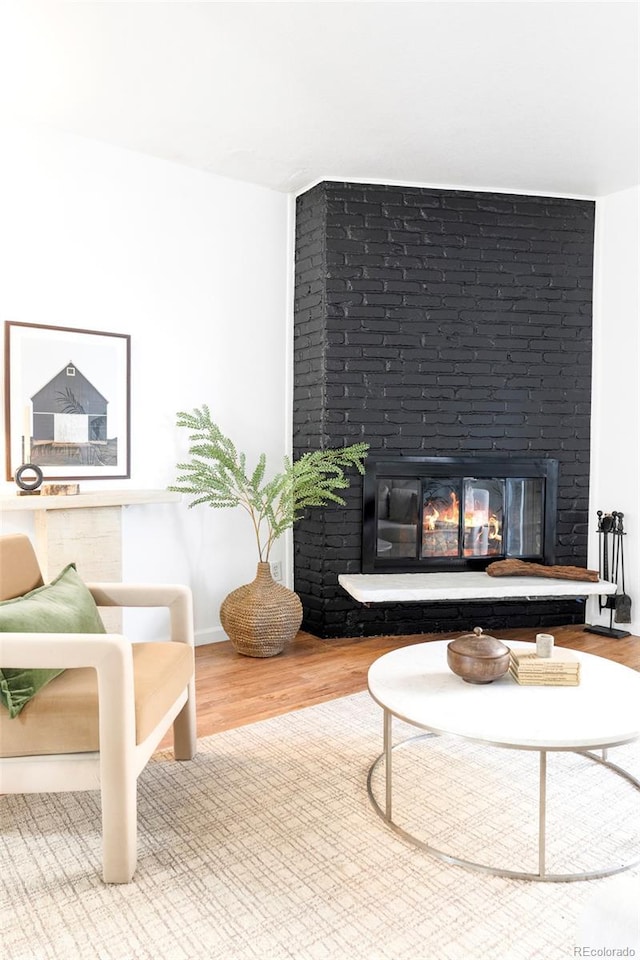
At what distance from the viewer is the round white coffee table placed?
5.78 ft

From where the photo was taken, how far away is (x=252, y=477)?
3.89 meters

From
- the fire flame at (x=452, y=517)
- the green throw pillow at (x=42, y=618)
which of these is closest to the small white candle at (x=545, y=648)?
the green throw pillow at (x=42, y=618)

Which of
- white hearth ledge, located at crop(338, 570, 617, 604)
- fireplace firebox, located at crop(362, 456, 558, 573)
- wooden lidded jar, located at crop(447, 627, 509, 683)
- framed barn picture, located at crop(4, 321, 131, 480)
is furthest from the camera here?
fireplace firebox, located at crop(362, 456, 558, 573)

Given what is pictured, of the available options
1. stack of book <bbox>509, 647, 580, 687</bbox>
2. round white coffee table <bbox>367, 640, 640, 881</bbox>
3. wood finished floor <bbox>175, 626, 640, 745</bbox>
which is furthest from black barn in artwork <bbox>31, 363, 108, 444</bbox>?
stack of book <bbox>509, 647, 580, 687</bbox>

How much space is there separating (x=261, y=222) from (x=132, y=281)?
922 millimetres

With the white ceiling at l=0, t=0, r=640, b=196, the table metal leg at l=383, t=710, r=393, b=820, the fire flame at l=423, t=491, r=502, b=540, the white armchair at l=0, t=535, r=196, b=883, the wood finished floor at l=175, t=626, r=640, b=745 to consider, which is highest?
the white ceiling at l=0, t=0, r=640, b=196

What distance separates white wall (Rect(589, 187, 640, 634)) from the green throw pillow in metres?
3.23

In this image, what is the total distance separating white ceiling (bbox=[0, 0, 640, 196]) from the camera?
254 centimetres

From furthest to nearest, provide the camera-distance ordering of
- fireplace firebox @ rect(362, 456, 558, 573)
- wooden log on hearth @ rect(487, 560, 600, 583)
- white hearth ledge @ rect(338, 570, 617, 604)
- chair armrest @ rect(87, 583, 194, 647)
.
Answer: fireplace firebox @ rect(362, 456, 558, 573) < wooden log on hearth @ rect(487, 560, 600, 583) < white hearth ledge @ rect(338, 570, 617, 604) < chair armrest @ rect(87, 583, 194, 647)

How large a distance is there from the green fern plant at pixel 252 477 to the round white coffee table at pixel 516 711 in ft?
5.16

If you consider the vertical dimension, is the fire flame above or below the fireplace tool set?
above

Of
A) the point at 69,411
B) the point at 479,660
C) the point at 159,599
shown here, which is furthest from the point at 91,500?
the point at 479,660

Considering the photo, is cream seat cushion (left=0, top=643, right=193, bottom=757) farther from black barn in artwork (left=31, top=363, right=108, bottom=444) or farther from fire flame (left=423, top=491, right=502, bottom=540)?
fire flame (left=423, top=491, right=502, bottom=540)

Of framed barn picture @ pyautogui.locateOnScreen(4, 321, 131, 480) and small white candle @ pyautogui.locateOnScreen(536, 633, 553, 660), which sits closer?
small white candle @ pyautogui.locateOnScreen(536, 633, 553, 660)
